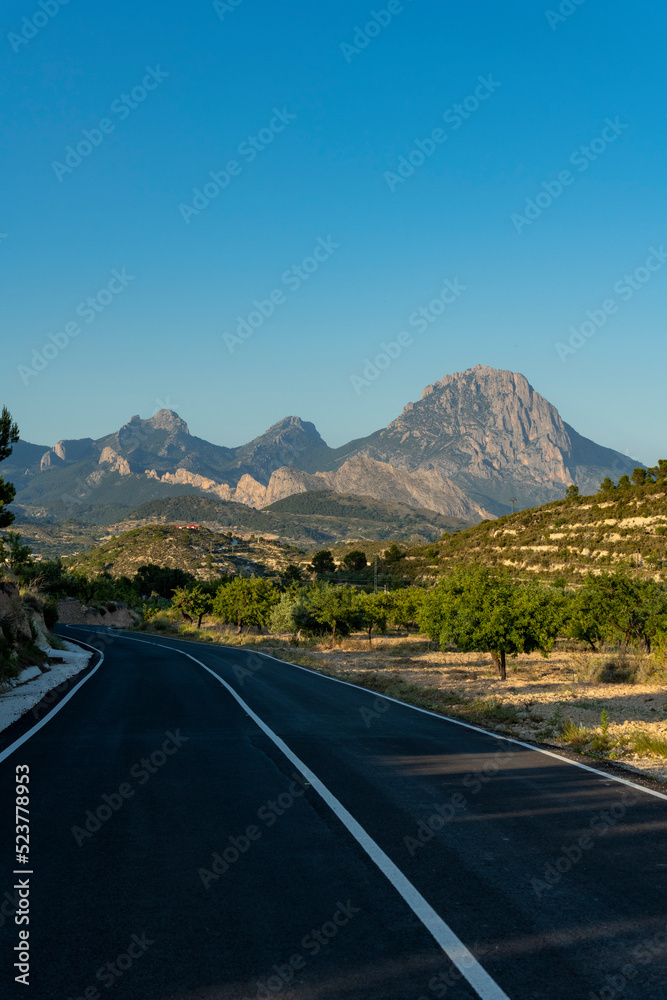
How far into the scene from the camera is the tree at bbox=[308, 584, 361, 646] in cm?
4481

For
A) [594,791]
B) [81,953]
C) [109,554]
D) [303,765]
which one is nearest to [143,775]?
[303,765]

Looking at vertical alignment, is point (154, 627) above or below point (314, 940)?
below

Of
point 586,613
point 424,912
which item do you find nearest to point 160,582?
point 586,613

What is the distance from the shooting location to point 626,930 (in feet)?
14.2

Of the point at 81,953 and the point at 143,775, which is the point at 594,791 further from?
the point at 81,953

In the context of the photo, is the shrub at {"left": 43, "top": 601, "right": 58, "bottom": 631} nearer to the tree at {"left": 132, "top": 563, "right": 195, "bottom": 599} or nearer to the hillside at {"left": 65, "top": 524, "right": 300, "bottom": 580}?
the tree at {"left": 132, "top": 563, "right": 195, "bottom": 599}

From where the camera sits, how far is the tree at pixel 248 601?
59.2 m

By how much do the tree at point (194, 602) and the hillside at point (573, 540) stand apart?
27.4 metres

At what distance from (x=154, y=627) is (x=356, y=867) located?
66097 mm

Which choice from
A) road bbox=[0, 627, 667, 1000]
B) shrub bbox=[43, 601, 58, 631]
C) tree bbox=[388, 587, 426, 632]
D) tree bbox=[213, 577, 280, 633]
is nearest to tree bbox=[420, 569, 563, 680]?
road bbox=[0, 627, 667, 1000]

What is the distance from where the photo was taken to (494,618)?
79.0ft

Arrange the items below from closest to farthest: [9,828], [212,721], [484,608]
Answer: [9,828]
[212,721]
[484,608]

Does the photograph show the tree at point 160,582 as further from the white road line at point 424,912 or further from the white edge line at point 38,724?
the white road line at point 424,912

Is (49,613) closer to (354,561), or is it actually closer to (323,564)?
(354,561)
